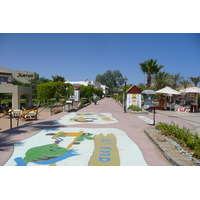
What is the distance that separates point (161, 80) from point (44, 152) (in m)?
27.8

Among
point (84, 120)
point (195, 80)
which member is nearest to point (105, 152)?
point (84, 120)

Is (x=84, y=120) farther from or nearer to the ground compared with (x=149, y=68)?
Result: nearer to the ground

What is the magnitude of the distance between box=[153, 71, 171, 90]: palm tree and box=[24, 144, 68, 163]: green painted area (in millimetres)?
27112

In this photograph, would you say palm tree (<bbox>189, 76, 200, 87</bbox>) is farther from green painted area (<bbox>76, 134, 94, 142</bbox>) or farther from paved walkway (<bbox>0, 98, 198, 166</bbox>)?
green painted area (<bbox>76, 134, 94, 142</bbox>)

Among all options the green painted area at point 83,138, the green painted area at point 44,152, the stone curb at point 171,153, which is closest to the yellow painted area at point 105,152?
the green painted area at point 83,138

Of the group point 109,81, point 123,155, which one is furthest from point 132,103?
point 109,81

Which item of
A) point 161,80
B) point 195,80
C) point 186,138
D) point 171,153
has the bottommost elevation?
point 171,153

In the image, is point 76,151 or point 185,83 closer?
point 76,151

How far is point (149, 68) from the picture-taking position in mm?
32781

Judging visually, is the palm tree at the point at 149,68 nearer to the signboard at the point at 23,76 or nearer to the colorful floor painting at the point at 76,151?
the colorful floor painting at the point at 76,151

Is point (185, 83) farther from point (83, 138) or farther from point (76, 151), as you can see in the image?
point (76, 151)

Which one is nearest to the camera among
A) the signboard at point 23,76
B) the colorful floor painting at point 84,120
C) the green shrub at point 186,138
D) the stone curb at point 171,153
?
the stone curb at point 171,153

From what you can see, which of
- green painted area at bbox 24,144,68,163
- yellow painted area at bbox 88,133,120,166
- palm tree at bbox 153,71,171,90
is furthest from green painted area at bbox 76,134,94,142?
palm tree at bbox 153,71,171,90

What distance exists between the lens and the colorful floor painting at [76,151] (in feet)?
14.3
